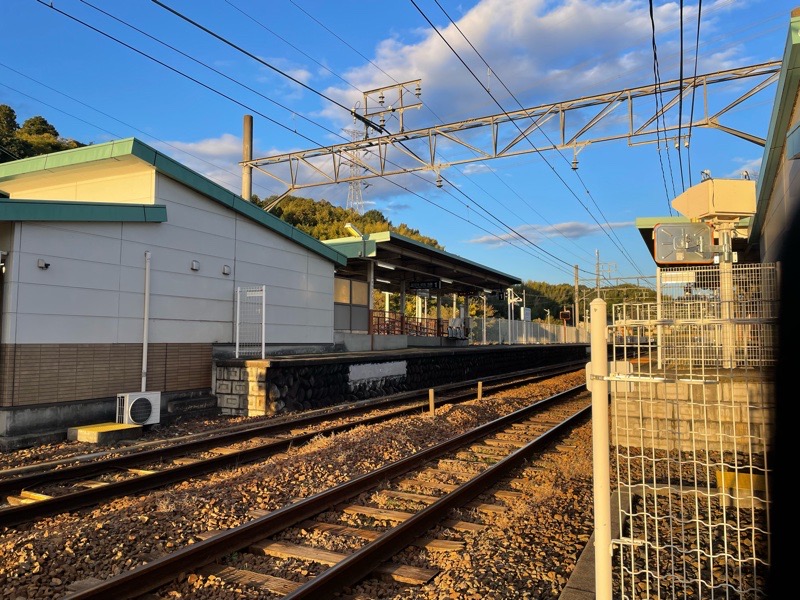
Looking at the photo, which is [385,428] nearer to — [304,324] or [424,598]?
[424,598]

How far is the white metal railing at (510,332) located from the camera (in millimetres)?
41759

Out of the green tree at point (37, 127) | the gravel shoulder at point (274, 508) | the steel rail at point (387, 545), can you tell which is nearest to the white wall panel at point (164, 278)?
the gravel shoulder at point (274, 508)

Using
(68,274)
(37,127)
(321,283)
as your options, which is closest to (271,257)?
(321,283)

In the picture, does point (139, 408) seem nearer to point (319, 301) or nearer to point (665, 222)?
point (319, 301)

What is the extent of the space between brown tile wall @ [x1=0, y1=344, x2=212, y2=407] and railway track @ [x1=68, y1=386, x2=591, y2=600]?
6.47 metres

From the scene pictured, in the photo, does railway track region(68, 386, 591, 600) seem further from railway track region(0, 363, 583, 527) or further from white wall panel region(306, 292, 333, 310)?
white wall panel region(306, 292, 333, 310)

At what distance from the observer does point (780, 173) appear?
837cm

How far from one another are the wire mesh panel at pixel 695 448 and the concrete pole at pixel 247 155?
676 inches

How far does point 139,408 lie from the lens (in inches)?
429

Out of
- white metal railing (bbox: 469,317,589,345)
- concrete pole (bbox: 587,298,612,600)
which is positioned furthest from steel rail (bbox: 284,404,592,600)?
white metal railing (bbox: 469,317,589,345)

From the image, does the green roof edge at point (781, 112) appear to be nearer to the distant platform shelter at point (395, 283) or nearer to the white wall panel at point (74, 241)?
the white wall panel at point (74, 241)

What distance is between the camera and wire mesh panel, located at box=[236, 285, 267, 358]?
574 inches

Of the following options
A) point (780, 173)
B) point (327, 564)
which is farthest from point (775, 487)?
point (780, 173)

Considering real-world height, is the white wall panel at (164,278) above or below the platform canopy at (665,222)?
below
